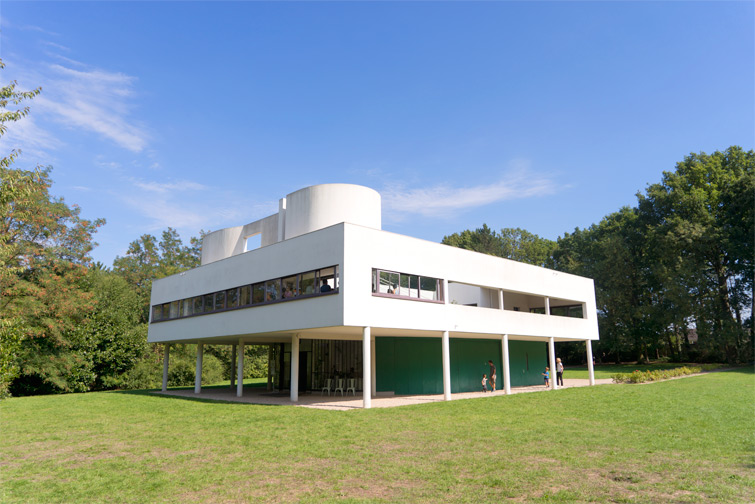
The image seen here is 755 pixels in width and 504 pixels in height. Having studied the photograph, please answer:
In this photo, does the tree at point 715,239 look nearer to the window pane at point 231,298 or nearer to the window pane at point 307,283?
the window pane at point 307,283

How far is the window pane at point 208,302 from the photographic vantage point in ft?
79.8

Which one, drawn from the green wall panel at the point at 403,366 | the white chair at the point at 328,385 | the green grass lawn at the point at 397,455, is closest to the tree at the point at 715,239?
the green grass lawn at the point at 397,455

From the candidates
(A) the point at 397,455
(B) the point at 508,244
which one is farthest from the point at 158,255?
(A) the point at 397,455

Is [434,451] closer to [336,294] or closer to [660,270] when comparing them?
[336,294]

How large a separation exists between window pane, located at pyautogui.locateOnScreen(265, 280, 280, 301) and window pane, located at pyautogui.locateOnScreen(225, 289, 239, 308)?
257 centimetres

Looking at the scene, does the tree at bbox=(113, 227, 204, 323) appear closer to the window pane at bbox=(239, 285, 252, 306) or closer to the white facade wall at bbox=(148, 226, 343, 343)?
the white facade wall at bbox=(148, 226, 343, 343)

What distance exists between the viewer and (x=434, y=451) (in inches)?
379

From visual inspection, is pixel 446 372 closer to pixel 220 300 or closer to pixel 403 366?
pixel 403 366

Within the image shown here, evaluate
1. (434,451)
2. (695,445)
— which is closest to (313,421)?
(434,451)

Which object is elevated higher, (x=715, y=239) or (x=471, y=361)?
(x=715, y=239)

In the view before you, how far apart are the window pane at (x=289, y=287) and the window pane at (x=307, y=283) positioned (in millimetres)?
438

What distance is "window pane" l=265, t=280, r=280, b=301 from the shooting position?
65.8 feet

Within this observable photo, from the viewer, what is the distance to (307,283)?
18656 millimetres

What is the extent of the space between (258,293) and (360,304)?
5.94 m
